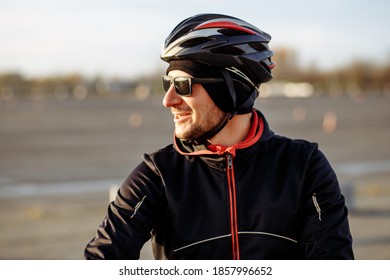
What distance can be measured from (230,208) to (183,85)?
49cm

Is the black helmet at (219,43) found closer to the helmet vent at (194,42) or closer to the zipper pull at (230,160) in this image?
the helmet vent at (194,42)

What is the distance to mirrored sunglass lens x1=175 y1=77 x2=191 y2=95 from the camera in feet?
8.43

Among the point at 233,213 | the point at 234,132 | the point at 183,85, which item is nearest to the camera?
the point at 233,213

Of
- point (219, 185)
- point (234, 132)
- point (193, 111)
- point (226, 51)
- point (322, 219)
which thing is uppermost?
point (226, 51)

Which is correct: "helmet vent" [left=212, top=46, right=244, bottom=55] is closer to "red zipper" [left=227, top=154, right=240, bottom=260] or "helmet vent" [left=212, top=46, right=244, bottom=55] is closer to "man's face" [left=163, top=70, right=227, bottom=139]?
"man's face" [left=163, top=70, right=227, bottom=139]

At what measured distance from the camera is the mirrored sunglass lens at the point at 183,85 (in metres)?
2.57

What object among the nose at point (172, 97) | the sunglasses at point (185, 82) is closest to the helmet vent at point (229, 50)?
the sunglasses at point (185, 82)

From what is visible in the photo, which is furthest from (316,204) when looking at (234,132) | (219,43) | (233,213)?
(219,43)

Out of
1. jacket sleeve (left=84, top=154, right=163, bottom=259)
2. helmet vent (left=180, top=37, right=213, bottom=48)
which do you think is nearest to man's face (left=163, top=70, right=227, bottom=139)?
helmet vent (left=180, top=37, right=213, bottom=48)

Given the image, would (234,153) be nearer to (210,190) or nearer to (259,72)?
(210,190)

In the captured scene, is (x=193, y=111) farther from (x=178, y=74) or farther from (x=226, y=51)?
(x=226, y=51)

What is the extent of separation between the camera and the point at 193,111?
2646mm

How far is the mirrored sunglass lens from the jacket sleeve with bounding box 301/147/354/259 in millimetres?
534
